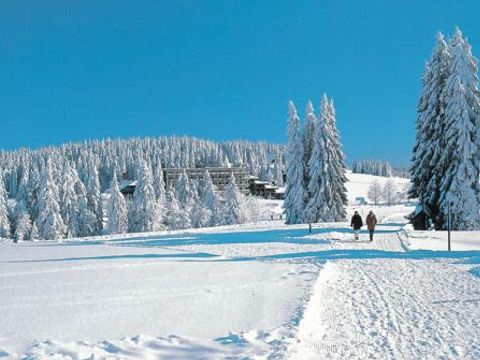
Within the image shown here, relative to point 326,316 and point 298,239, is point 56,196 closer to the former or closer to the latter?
point 298,239

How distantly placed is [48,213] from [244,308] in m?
52.3

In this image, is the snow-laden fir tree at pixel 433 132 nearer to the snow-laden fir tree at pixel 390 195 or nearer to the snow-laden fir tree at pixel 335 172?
the snow-laden fir tree at pixel 335 172

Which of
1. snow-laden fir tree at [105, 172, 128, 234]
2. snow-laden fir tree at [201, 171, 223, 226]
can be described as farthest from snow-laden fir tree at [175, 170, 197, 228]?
snow-laden fir tree at [105, 172, 128, 234]

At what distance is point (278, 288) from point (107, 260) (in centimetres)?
859

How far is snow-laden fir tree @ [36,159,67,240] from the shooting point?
55.0 m

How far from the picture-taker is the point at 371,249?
19.4 metres

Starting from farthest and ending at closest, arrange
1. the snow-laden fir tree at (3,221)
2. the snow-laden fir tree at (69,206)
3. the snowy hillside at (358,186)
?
the snowy hillside at (358,186) → the snow-laden fir tree at (3,221) → the snow-laden fir tree at (69,206)

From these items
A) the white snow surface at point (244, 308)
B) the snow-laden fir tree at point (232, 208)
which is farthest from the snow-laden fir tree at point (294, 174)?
the white snow surface at point (244, 308)

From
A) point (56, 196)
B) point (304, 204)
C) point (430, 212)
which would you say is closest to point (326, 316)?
point (430, 212)

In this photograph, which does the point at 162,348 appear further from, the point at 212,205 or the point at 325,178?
the point at 212,205

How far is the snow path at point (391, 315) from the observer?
6.41 meters

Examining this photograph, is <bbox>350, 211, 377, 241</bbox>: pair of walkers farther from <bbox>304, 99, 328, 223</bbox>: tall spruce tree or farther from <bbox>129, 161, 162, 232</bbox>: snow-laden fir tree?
<bbox>129, 161, 162, 232</bbox>: snow-laden fir tree

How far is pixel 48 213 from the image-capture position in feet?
182

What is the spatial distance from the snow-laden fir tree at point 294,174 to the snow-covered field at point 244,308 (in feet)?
95.2
